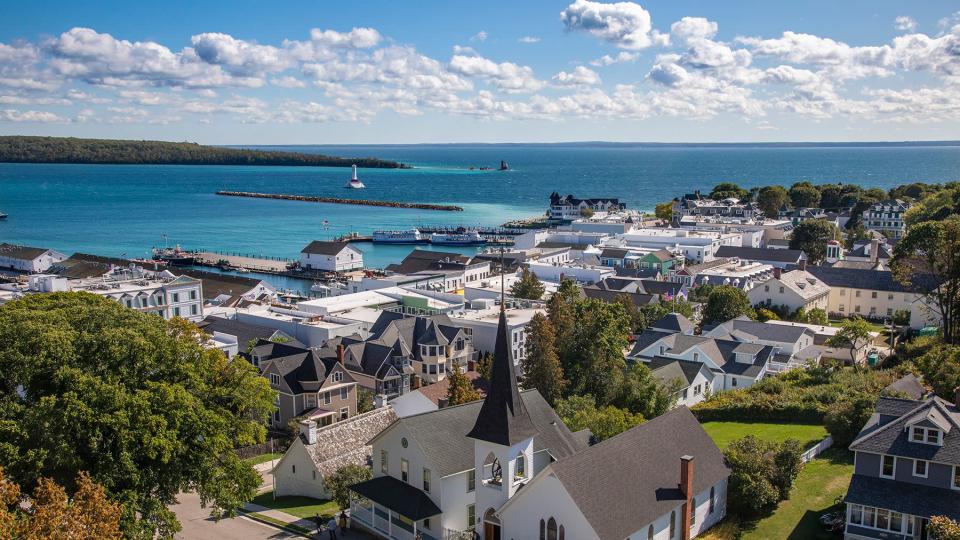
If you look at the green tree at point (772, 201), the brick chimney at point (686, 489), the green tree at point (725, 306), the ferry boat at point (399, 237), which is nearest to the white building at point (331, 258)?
the ferry boat at point (399, 237)

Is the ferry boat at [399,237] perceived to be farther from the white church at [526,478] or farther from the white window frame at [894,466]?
the white window frame at [894,466]

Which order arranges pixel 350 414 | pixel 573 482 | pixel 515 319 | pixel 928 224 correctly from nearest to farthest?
1. pixel 573 482
2. pixel 350 414
3. pixel 928 224
4. pixel 515 319

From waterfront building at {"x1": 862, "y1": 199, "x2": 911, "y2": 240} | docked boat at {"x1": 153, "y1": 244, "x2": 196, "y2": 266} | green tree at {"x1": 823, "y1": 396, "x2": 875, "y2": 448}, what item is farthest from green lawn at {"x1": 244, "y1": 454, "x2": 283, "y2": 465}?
waterfront building at {"x1": 862, "y1": 199, "x2": 911, "y2": 240}

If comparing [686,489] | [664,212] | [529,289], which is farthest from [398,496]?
[664,212]

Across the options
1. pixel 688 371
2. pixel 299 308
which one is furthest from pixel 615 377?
pixel 299 308

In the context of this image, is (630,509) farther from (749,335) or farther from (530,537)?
(749,335)

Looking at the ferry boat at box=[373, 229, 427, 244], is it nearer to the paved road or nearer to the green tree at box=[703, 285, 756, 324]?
the green tree at box=[703, 285, 756, 324]
